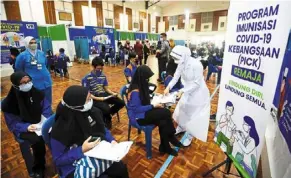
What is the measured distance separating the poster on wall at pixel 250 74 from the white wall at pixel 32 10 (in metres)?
11.5

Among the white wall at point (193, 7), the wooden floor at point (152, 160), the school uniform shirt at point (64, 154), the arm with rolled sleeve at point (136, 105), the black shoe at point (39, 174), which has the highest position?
the white wall at point (193, 7)

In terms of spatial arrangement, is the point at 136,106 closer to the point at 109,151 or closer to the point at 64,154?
the point at 109,151

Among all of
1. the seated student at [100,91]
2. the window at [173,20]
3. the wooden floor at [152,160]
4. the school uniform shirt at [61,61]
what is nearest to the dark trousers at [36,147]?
the wooden floor at [152,160]

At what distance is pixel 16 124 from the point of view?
154 cm

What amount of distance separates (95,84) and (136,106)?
981 millimetres

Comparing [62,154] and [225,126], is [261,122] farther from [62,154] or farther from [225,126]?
[62,154]

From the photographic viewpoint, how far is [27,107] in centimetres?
161

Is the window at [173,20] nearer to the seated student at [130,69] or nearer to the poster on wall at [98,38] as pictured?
the poster on wall at [98,38]

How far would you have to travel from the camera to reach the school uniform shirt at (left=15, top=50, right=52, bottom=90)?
2363 mm

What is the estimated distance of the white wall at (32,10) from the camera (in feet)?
30.3

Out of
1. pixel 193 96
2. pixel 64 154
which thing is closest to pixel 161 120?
pixel 193 96

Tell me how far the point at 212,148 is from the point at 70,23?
12.5m

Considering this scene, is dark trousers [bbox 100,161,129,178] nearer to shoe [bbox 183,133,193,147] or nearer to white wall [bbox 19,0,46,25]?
shoe [bbox 183,133,193,147]

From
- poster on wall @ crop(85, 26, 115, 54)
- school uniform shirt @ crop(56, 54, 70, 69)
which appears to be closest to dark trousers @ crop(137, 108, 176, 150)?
school uniform shirt @ crop(56, 54, 70, 69)
